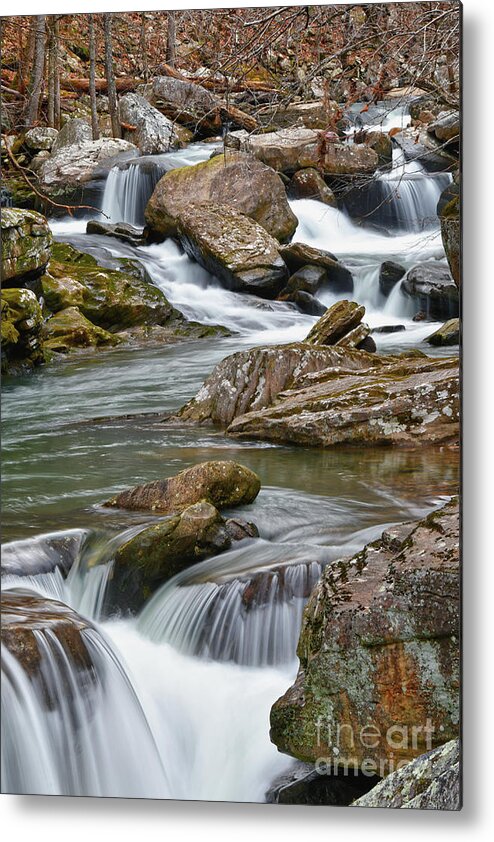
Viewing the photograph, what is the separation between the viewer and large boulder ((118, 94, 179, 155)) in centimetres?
359

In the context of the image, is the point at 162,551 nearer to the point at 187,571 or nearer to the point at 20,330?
the point at 187,571

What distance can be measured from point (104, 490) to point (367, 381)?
1.03 metres

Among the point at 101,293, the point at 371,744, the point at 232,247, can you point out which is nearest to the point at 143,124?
the point at 232,247

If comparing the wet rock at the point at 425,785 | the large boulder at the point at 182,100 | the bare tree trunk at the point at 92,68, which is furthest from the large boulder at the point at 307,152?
the wet rock at the point at 425,785

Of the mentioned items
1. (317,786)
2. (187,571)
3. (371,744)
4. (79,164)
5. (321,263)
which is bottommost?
(317,786)

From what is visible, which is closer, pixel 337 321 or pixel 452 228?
pixel 452 228

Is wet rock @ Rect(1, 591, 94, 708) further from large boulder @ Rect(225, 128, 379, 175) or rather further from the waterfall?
large boulder @ Rect(225, 128, 379, 175)

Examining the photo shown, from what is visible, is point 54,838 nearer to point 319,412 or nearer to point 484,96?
point 319,412

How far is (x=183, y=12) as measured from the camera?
349 cm

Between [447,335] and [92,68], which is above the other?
[92,68]

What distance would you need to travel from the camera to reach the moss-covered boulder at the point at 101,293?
A: 12.5 ft

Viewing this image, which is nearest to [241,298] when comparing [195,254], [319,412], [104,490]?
[195,254]

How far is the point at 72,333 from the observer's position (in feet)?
12.5

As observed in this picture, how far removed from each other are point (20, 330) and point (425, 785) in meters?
2.09
